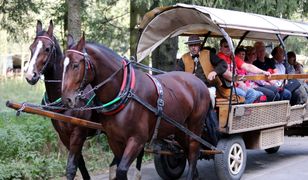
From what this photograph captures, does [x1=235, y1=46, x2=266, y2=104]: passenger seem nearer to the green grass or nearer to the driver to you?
the driver

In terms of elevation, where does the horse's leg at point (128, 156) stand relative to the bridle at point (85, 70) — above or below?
below

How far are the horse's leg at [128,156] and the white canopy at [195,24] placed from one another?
2.25 m

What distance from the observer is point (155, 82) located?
622 cm

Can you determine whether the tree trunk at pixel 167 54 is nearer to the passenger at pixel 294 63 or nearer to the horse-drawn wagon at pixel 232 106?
the horse-drawn wagon at pixel 232 106

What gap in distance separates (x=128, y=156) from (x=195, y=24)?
3.40m

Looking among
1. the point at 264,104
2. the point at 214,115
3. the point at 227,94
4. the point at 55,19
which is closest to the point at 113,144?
the point at 214,115

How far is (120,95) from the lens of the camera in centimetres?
564

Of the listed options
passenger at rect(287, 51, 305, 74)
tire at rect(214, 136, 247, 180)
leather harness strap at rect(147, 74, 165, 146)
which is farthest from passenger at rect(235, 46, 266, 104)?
passenger at rect(287, 51, 305, 74)

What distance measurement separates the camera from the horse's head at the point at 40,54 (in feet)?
19.8

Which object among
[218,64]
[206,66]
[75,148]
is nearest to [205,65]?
[206,66]

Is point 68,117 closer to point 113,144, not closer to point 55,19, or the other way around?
Answer: point 113,144

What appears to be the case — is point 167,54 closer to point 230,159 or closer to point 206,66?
point 206,66

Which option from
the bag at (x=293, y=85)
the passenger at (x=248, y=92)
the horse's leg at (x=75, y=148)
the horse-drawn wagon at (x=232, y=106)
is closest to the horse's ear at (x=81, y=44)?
the horse's leg at (x=75, y=148)

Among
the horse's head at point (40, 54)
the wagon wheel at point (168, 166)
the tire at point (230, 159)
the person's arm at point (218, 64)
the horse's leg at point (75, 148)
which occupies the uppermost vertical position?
the horse's head at point (40, 54)
